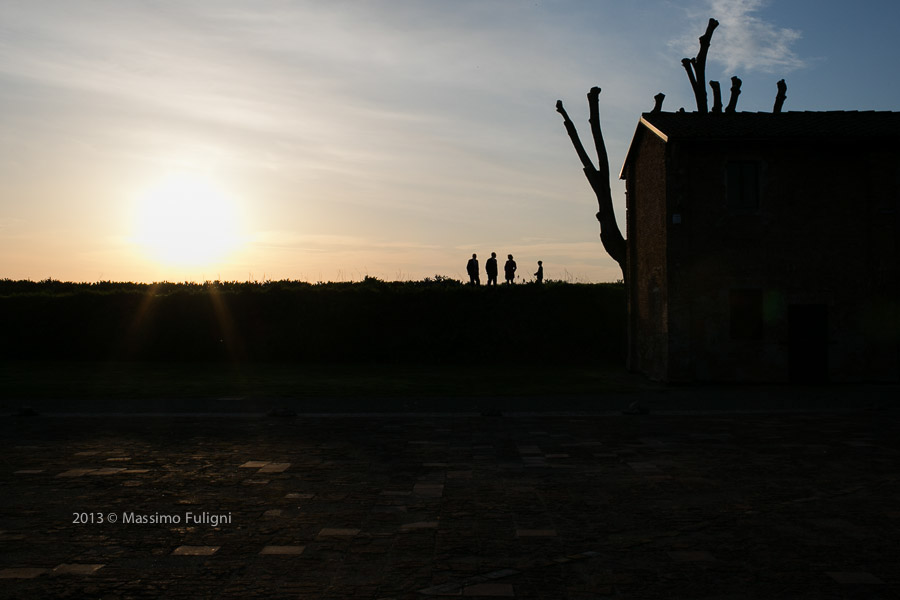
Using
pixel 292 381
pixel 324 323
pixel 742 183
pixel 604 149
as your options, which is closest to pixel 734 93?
pixel 604 149

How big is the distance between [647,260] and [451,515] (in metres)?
20.1

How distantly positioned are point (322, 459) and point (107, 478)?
2.48 m

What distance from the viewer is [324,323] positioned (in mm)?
31484

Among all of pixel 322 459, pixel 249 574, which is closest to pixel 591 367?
pixel 322 459

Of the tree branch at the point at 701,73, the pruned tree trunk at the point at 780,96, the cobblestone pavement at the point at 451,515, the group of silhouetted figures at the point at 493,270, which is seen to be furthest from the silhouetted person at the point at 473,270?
the cobblestone pavement at the point at 451,515

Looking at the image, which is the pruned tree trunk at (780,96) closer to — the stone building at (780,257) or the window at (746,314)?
the stone building at (780,257)

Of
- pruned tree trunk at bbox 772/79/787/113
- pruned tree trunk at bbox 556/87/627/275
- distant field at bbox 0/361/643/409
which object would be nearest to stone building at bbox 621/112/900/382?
distant field at bbox 0/361/643/409

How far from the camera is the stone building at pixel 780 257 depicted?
2283 cm

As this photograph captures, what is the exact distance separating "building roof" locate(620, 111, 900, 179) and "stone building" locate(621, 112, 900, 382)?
0.14 m

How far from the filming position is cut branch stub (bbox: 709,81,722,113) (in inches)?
1369

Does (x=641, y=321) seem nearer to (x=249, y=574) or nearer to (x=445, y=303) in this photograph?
(x=445, y=303)

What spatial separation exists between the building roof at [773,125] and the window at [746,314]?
4.23m

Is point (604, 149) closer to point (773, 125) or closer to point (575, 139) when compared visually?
point (575, 139)

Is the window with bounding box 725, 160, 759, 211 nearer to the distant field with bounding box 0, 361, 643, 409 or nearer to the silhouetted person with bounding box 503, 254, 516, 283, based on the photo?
the distant field with bounding box 0, 361, 643, 409
